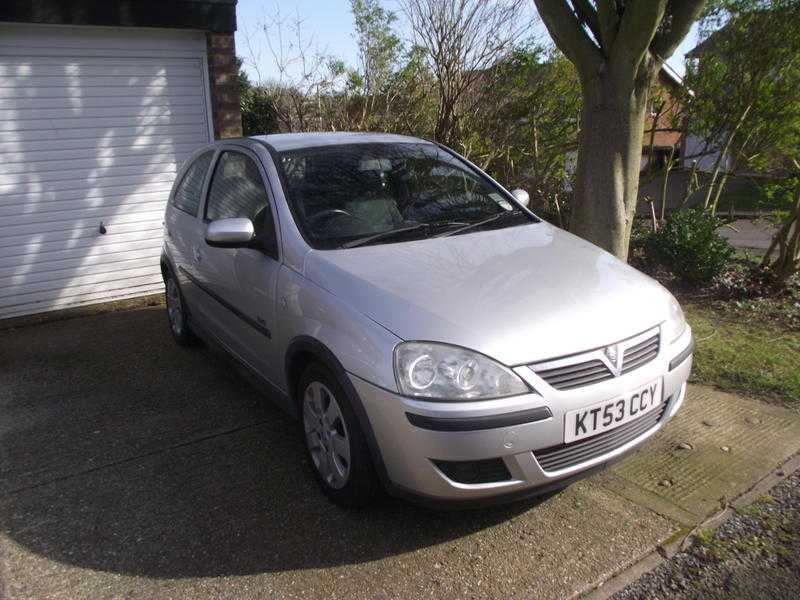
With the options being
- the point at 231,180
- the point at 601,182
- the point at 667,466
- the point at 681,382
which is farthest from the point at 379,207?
the point at 601,182

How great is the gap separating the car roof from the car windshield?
0.21 ft

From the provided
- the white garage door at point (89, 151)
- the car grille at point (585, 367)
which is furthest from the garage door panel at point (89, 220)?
the car grille at point (585, 367)

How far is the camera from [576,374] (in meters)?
2.74

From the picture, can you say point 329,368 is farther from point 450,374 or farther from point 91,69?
point 91,69

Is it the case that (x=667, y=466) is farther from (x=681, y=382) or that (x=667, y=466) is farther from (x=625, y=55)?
(x=625, y=55)

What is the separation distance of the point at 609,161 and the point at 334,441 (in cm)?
359

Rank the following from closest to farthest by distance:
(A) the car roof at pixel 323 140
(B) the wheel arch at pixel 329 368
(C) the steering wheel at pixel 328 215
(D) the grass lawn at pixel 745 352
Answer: (B) the wheel arch at pixel 329 368 < (C) the steering wheel at pixel 328 215 < (A) the car roof at pixel 323 140 < (D) the grass lawn at pixel 745 352

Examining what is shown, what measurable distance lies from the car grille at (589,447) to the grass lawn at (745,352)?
72.1 inches

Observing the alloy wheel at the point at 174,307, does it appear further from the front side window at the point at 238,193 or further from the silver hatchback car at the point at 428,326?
the silver hatchback car at the point at 428,326

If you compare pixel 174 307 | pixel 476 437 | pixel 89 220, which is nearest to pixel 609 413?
pixel 476 437

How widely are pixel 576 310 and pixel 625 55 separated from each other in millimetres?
3144

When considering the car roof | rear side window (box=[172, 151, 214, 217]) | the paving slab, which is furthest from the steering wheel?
the paving slab

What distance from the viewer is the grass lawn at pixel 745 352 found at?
4535 mm

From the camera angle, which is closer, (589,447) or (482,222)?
(589,447)
